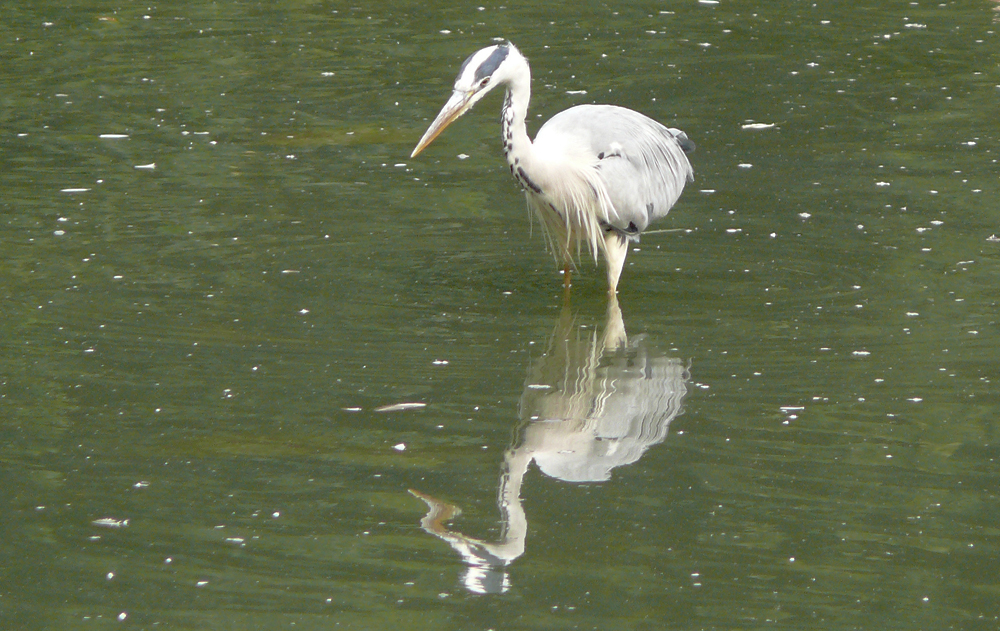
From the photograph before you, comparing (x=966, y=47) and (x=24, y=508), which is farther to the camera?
(x=966, y=47)

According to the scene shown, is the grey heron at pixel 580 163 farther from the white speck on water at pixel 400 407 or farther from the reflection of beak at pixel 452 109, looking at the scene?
the white speck on water at pixel 400 407

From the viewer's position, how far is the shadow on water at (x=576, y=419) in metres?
4.91

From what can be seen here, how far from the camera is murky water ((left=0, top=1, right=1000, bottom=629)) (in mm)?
4668

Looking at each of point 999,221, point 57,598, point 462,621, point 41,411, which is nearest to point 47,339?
point 41,411

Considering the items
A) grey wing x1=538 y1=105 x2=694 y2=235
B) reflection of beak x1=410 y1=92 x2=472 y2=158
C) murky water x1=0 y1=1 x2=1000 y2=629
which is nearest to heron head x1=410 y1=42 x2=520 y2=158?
reflection of beak x1=410 y1=92 x2=472 y2=158

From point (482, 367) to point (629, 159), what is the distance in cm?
157

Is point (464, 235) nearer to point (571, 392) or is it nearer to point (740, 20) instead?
point (571, 392)

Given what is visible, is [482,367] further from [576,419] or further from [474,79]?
[474,79]

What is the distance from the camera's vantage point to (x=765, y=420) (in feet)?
18.9

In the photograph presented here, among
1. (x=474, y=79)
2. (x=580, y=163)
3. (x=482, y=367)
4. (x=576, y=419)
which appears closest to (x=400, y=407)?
(x=482, y=367)

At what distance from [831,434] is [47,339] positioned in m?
3.39

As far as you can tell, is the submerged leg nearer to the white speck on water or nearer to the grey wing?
the grey wing

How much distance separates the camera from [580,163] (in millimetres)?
7129

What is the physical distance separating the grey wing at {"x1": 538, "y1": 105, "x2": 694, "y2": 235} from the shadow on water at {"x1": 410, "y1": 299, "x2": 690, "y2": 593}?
1.93 feet
